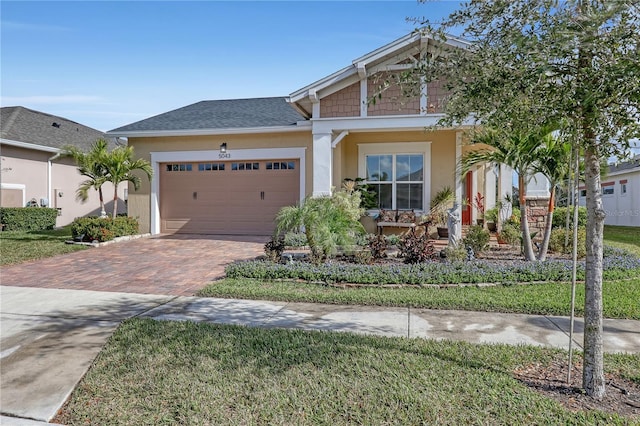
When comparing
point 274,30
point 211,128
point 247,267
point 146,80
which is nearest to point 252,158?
point 211,128

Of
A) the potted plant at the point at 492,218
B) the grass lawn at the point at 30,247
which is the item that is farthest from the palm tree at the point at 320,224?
the grass lawn at the point at 30,247

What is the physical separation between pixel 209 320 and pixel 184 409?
2.03 meters

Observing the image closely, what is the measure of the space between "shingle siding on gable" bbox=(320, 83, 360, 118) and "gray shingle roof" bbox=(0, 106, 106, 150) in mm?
9125

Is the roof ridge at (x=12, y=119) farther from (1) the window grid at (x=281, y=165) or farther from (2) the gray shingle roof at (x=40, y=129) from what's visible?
(1) the window grid at (x=281, y=165)

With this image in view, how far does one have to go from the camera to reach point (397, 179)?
12.8m

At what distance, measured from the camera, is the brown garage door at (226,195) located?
12.9 metres

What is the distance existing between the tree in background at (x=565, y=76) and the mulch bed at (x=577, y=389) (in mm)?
98

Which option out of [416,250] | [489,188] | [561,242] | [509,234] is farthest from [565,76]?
[489,188]

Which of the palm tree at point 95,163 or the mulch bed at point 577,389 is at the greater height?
the palm tree at point 95,163

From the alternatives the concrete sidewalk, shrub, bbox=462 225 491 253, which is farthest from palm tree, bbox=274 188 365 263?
shrub, bbox=462 225 491 253

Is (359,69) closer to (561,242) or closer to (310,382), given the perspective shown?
(561,242)

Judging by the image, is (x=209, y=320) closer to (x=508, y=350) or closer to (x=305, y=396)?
(x=305, y=396)

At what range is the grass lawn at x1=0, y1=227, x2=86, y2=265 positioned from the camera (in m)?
9.36

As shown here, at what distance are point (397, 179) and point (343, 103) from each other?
3.33m
